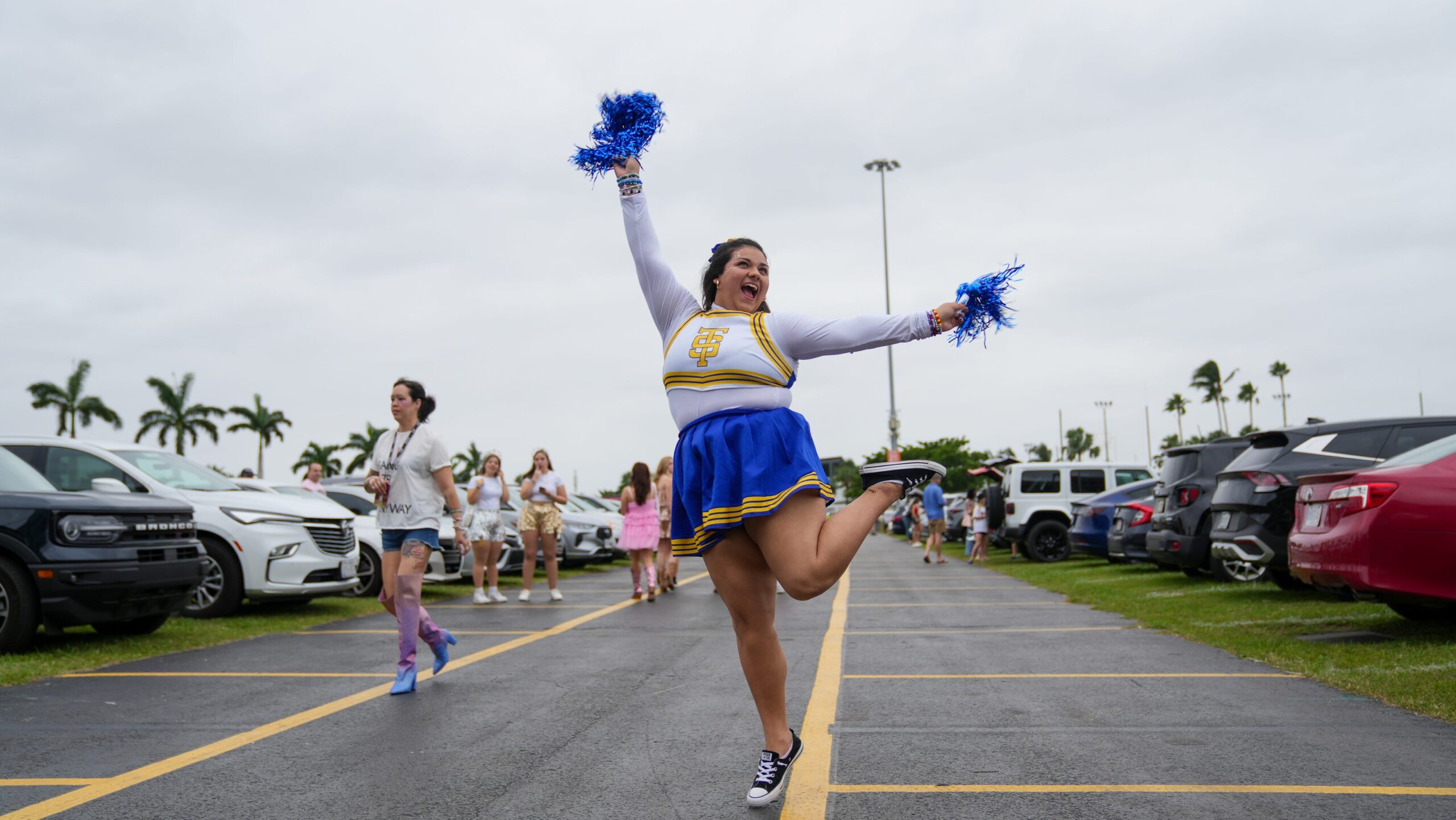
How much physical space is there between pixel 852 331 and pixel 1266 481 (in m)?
7.91

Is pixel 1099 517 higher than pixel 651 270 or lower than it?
lower

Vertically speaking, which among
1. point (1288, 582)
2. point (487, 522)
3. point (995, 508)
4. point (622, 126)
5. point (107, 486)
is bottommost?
point (1288, 582)

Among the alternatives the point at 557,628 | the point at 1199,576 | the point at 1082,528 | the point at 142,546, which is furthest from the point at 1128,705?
the point at 1082,528

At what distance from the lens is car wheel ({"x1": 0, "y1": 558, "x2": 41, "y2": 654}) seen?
725cm

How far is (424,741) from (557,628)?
15.5 feet

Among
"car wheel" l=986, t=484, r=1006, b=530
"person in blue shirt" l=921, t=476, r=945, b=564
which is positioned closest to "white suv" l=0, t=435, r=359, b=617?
"person in blue shirt" l=921, t=476, r=945, b=564

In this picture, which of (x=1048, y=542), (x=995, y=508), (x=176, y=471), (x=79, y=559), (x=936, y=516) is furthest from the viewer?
(x=995, y=508)

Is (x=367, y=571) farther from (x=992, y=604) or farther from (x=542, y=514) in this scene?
(x=992, y=604)

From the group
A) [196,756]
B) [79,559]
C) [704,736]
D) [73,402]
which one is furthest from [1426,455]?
[73,402]

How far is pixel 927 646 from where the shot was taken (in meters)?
7.88

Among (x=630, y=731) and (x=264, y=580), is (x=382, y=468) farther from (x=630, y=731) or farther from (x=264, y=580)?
(x=264, y=580)

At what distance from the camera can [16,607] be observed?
7250mm

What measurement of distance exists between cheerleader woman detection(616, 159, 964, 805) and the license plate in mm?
4993

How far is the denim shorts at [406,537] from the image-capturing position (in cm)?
630
